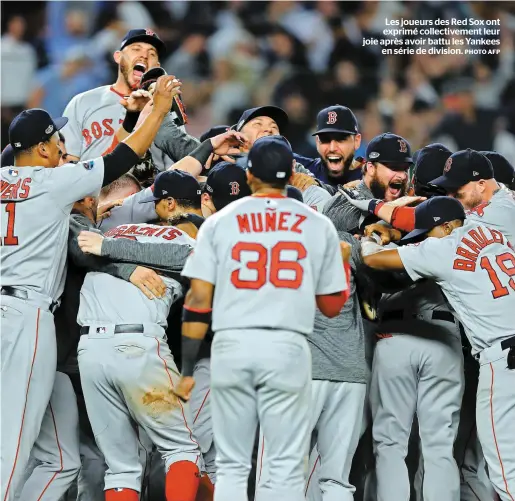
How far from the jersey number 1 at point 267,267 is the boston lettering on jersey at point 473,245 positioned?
137 centimetres

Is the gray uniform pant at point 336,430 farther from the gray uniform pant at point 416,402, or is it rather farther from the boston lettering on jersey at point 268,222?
the boston lettering on jersey at point 268,222

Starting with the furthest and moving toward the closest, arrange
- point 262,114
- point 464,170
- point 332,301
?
1. point 262,114
2. point 464,170
3. point 332,301

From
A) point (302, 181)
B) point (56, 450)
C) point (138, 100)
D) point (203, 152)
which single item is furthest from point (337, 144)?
point (56, 450)

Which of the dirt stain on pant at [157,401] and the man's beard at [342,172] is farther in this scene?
the man's beard at [342,172]

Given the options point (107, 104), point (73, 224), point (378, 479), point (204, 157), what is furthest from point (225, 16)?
point (378, 479)

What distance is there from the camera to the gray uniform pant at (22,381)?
5367 millimetres

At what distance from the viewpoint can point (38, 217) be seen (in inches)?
224

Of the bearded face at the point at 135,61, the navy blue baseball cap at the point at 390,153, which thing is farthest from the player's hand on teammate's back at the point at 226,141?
the bearded face at the point at 135,61

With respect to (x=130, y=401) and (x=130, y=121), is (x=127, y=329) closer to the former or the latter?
(x=130, y=401)

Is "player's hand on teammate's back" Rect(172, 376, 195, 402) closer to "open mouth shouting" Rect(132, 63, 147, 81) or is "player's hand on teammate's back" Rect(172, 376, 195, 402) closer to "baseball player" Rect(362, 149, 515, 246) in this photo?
"baseball player" Rect(362, 149, 515, 246)

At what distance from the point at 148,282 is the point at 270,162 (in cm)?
126

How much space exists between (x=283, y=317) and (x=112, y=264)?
5.10ft

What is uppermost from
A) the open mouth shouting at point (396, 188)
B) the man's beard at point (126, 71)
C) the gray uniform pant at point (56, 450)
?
the man's beard at point (126, 71)

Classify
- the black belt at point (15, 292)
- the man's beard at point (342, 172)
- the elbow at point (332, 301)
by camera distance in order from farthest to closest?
the man's beard at point (342, 172) → the black belt at point (15, 292) → the elbow at point (332, 301)
